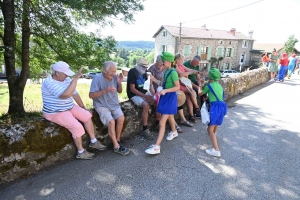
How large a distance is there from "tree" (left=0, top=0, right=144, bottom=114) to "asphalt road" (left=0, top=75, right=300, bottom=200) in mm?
2815

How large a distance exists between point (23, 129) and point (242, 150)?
3.42 m

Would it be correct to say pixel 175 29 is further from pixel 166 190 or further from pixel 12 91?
pixel 166 190

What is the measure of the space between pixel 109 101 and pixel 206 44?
114ft

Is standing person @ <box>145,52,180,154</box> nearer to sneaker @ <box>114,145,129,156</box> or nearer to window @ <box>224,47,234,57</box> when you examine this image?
sneaker @ <box>114,145,129,156</box>

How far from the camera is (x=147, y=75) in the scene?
13.0ft

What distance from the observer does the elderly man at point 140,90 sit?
12.6 feet

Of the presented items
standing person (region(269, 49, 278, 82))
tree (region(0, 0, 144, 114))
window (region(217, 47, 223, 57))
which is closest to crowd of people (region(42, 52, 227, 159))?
tree (region(0, 0, 144, 114))

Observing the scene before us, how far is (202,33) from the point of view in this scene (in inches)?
1393

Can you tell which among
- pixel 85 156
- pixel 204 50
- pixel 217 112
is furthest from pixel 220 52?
pixel 85 156

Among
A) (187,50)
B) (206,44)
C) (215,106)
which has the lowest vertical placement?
(215,106)

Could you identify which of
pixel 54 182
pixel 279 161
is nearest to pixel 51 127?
pixel 54 182

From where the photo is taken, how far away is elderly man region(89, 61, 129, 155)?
321 cm

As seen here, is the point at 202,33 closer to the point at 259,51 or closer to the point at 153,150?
the point at 259,51

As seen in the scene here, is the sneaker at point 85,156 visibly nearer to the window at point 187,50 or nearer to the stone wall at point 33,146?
the stone wall at point 33,146
